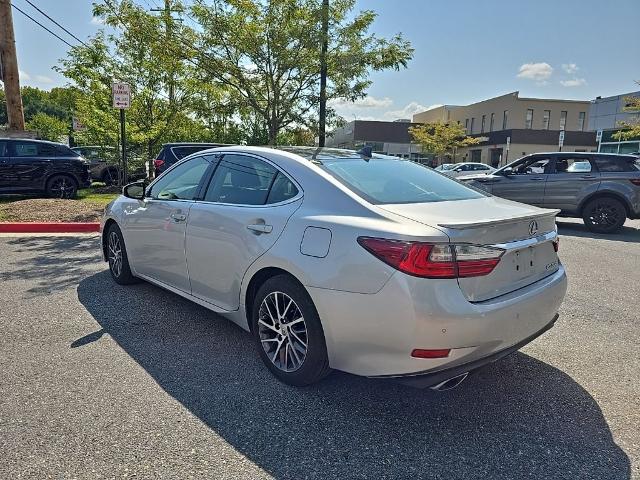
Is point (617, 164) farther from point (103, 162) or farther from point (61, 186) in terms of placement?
point (103, 162)

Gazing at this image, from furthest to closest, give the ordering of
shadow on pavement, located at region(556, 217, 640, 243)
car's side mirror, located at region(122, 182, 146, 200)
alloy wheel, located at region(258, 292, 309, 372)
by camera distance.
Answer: shadow on pavement, located at region(556, 217, 640, 243) < car's side mirror, located at region(122, 182, 146, 200) < alloy wheel, located at region(258, 292, 309, 372)

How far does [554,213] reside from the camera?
3301 mm

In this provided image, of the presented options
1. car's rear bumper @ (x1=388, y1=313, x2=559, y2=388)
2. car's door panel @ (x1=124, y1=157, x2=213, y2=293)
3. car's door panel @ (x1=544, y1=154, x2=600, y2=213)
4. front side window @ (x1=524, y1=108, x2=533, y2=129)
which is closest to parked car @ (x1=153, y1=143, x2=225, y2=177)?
car's door panel @ (x1=124, y1=157, x2=213, y2=293)

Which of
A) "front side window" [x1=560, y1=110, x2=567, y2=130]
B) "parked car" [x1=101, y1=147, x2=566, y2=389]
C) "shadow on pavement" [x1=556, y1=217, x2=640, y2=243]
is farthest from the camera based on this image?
"front side window" [x1=560, y1=110, x2=567, y2=130]

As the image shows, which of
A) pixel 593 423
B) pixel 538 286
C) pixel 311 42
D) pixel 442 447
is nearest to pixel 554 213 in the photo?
pixel 538 286

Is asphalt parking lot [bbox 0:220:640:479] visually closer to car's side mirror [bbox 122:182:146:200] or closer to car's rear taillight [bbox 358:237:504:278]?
car's rear taillight [bbox 358:237:504:278]

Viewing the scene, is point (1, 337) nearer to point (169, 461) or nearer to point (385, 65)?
point (169, 461)

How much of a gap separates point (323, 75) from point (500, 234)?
8918 millimetres

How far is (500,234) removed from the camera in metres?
2.71

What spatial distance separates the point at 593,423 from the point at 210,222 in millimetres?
2892

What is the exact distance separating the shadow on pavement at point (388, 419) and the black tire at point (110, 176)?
1378 centimetres

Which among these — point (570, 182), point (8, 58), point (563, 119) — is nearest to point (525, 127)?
point (563, 119)

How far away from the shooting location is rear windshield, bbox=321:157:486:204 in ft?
10.3

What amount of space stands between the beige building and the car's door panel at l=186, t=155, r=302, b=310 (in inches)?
1702
